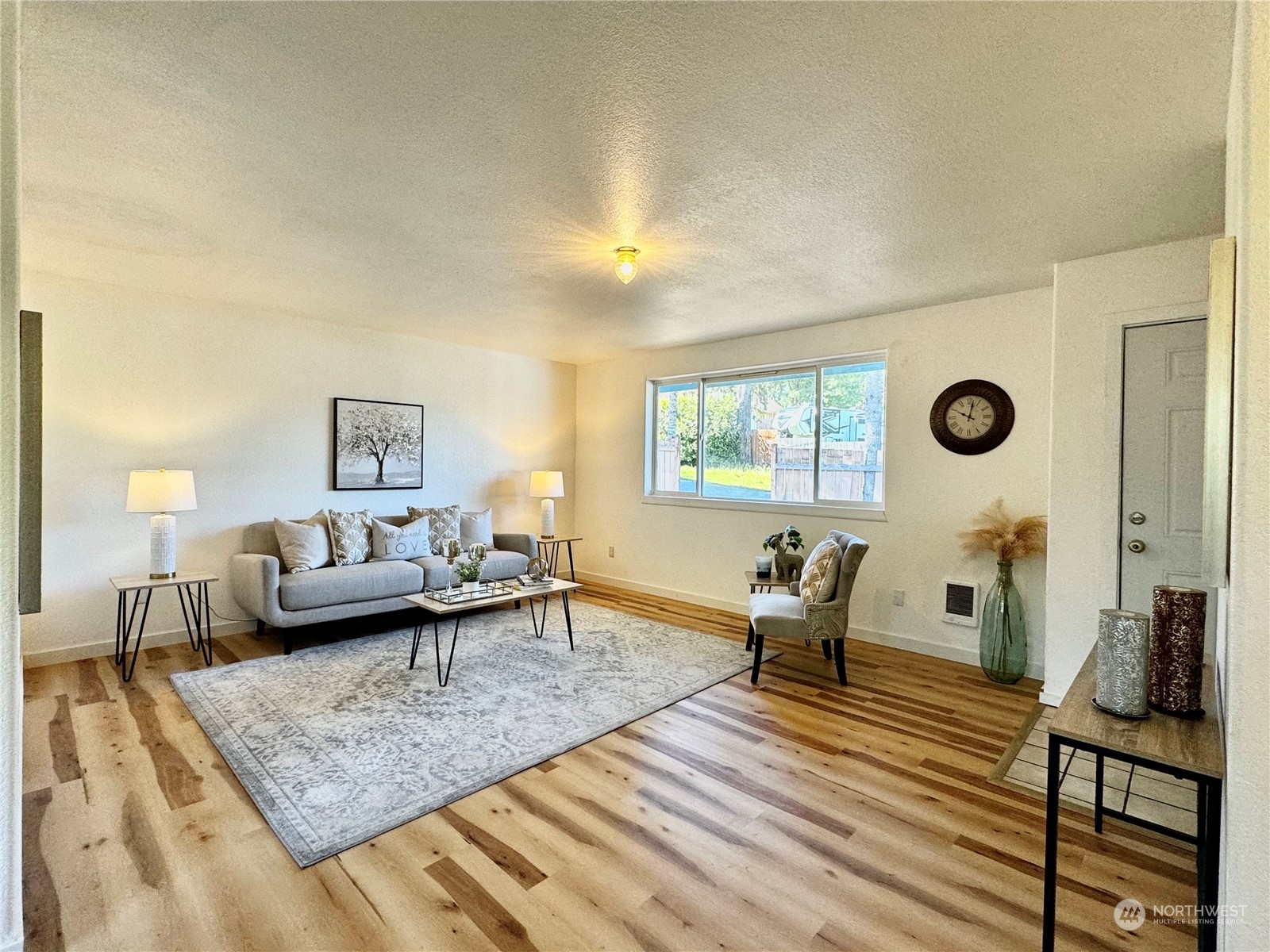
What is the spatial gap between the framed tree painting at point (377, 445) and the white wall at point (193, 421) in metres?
0.09

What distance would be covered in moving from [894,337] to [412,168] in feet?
11.3

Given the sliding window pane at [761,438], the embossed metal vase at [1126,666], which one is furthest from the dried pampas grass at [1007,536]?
the embossed metal vase at [1126,666]

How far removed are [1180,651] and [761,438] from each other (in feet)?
12.3

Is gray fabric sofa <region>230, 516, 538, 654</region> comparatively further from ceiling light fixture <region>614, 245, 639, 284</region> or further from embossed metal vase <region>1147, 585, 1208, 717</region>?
embossed metal vase <region>1147, 585, 1208, 717</region>

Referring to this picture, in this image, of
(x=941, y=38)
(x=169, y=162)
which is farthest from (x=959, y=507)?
(x=169, y=162)

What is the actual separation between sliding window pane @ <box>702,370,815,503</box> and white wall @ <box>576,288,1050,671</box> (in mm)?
205

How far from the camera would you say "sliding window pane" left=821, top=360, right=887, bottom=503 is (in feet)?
14.7

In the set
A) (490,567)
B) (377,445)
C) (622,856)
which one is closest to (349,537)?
(377,445)

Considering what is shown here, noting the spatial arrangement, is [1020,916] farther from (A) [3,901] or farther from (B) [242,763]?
(B) [242,763]

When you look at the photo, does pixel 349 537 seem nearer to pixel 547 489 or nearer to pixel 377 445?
pixel 377 445

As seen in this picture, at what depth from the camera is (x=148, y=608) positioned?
400cm

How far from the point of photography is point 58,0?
1421 millimetres

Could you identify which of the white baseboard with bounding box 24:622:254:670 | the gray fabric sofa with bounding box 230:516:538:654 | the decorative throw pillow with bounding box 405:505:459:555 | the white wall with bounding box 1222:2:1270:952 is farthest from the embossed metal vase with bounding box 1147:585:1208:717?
the white baseboard with bounding box 24:622:254:670

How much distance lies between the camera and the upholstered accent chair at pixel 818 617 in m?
3.40
